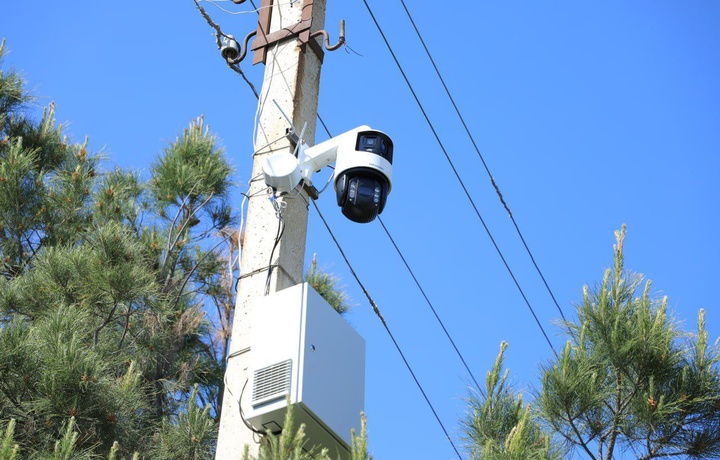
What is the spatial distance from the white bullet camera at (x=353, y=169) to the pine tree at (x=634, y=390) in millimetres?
1063

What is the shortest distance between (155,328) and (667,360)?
3640 millimetres

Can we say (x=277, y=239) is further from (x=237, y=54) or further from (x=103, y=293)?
(x=103, y=293)

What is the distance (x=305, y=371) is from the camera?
11.5 feet

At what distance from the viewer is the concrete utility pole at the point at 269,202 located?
3.67 meters

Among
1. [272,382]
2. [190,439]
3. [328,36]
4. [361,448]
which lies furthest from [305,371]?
[190,439]

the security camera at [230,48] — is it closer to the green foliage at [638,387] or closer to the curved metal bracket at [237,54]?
the curved metal bracket at [237,54]

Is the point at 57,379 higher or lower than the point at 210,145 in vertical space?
lower

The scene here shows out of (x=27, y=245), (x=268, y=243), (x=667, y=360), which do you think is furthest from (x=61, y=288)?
(x=667, y=360)

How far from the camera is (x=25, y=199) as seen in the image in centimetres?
786

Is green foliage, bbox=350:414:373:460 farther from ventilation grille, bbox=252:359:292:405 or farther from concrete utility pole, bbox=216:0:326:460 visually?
concrete utility pole, bbox=216:0:326:460

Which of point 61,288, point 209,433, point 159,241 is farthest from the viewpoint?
point 159,241

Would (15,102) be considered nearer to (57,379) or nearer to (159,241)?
(159,241)

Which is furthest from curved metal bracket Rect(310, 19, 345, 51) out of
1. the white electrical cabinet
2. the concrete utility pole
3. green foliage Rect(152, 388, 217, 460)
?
green foliage Rect(152, 388, 217, 460)

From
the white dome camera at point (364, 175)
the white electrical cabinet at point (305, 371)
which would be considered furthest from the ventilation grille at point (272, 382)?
the white dome camera at point (364, 175)
